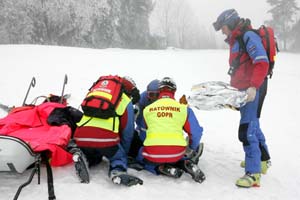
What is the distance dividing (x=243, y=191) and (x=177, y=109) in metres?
1.18

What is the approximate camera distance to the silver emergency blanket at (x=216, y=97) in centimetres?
424

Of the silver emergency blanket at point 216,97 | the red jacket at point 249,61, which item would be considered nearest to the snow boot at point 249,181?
the silver emergency blanket at point 216,97

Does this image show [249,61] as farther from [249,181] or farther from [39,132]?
[39,132]

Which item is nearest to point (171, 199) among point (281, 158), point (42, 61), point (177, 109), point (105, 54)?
point (177, 109)

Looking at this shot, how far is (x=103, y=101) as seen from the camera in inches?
160

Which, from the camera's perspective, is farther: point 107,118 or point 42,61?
point 42,61

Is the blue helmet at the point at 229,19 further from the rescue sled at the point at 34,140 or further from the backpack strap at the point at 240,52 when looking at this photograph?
the rescue sled at the point at 34,140

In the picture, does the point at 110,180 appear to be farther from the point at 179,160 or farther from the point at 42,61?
the point at 42,61

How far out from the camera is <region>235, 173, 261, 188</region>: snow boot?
4.18m

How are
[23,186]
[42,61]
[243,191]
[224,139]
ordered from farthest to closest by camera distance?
[42,61]
[224,139]
[243,191]
[23,186]

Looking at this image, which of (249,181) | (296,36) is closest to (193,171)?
(249,181)

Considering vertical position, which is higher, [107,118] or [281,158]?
[107,118]

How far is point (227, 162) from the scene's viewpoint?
16.8 ft

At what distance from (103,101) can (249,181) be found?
1.90 meters
